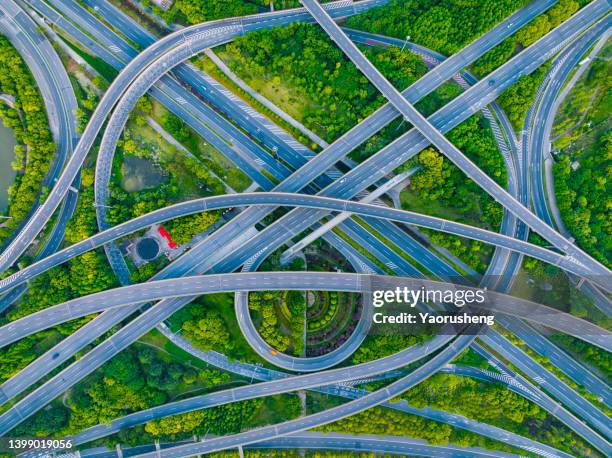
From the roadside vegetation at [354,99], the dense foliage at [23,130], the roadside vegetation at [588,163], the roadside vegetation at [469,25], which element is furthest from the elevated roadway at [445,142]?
the dense foliage at [23,130]

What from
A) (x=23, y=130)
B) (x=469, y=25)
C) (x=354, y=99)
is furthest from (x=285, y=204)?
(x=23, y=130)

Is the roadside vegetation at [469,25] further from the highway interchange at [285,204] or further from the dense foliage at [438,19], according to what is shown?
the highway interchange at [285,204]

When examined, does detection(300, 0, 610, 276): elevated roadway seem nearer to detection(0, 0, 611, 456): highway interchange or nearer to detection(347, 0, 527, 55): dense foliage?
detection(0, 0, 611, 456): highway interchange

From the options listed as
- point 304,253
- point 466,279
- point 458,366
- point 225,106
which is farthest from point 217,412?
point 225,106

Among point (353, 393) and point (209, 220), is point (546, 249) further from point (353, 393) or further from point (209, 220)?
point (209, 220)

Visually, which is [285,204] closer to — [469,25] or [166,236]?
[166,236]

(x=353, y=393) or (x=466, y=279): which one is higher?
(x=466, y=279)

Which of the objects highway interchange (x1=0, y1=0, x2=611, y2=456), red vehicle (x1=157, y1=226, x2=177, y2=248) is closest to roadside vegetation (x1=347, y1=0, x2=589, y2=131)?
highway interchange (x1=0, y1=0, x2=611, y2=456)
